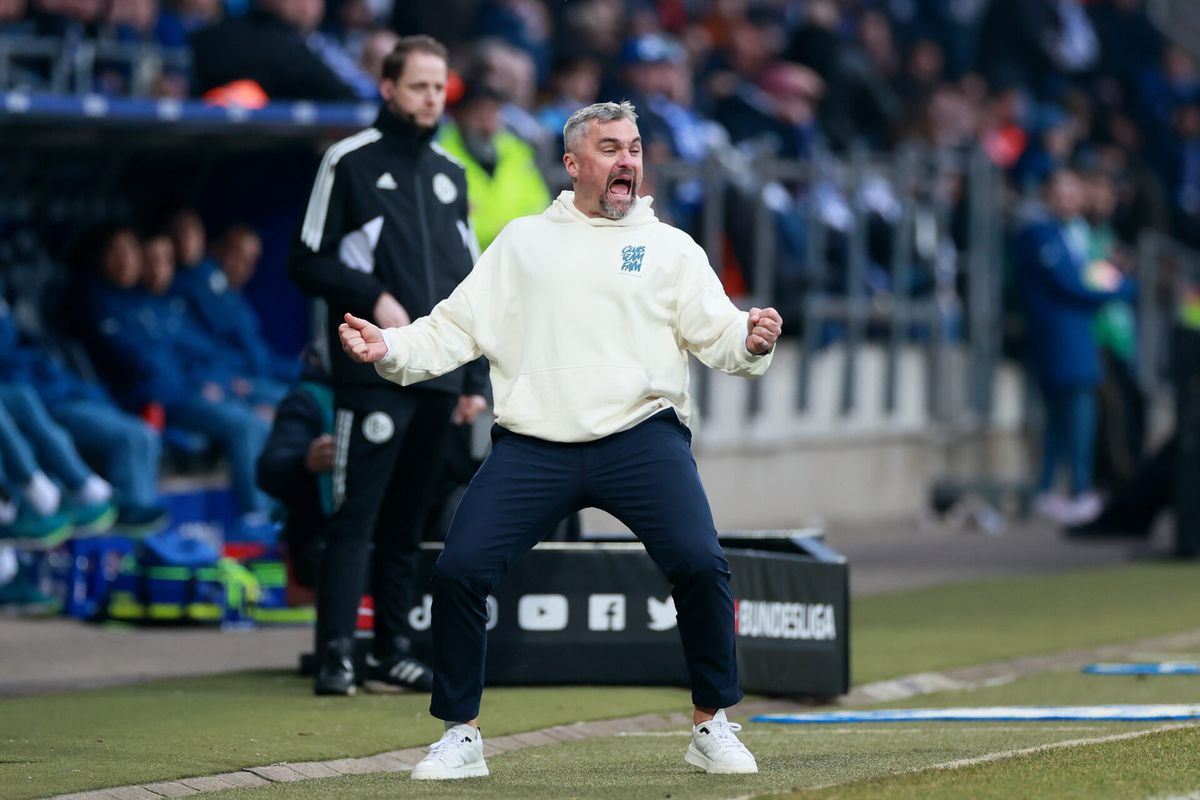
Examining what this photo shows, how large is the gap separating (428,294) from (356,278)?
285 mm

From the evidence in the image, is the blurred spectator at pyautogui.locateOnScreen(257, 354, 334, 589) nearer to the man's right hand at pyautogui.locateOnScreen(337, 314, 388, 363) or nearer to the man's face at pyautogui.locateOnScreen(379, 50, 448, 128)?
the man's face at pyautogui.locateOnScreen(379, 50, 448, 128)

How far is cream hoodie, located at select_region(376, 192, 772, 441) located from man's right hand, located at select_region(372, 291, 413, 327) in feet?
4.67

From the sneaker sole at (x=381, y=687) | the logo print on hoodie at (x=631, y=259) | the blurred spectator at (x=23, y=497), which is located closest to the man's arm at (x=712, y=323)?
the logo print on hoodie at (x=631, y=259)

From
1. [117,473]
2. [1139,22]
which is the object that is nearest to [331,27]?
[117,473]

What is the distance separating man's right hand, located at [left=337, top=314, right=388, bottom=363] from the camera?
23.6 ft

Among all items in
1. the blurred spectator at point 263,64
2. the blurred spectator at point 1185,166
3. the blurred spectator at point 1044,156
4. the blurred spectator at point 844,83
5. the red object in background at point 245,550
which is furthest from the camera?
the blurred spectator at point 1185,166

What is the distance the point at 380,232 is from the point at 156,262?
5.31 metres

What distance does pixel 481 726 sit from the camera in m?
8.59

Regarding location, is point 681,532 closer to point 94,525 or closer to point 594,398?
point 594,398

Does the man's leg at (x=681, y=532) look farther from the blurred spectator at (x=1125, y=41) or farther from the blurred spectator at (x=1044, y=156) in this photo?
the blurred spectator at (x=1125, y=41)

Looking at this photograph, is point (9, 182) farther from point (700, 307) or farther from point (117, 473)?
point (700, 307)

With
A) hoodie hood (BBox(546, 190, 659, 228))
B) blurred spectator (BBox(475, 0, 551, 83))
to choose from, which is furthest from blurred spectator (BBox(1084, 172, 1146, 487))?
hoodie hood (BBox(546, 190, 659, 228))

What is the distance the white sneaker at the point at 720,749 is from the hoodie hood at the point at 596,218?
150 centimetres

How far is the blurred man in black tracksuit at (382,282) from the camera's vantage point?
9031mm
